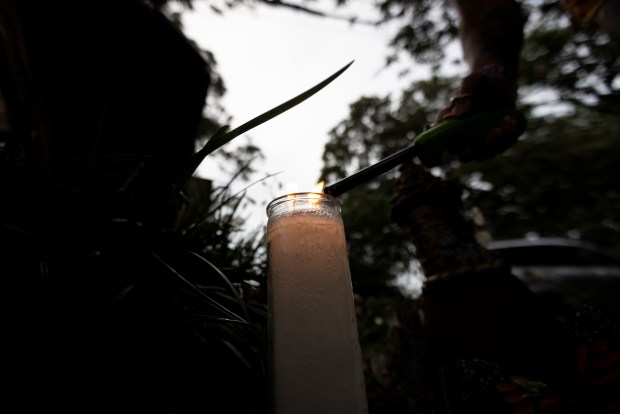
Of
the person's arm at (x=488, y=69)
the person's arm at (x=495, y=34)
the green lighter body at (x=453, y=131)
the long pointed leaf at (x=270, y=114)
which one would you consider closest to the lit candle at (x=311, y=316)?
the long pointed leaf at (x=270, y=114)

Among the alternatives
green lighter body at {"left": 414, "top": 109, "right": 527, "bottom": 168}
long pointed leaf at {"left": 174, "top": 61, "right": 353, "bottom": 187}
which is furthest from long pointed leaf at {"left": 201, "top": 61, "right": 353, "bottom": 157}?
green lighter body at {"left": 414, "top": 109, "right": 527, "bottom": 168}

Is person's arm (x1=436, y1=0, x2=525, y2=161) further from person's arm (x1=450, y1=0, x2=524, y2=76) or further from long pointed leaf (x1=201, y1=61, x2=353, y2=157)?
long pointed leaf (x1=201, y1=61, x2=353, y2=157)

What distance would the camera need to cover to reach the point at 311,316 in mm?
580

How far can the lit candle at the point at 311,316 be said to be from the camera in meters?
0.54

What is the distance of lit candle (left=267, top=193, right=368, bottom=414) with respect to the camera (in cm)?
54

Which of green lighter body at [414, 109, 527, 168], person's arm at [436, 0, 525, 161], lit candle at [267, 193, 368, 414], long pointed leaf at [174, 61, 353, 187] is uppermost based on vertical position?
person's arm at [436, 0, 525, 161]

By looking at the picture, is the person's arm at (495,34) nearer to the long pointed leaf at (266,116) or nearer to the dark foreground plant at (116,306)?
the long pointed leaf at (266,116)

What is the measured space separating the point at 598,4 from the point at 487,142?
4.33 feet

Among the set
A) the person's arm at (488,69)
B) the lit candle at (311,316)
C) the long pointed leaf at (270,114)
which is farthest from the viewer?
the person's arm at (488,69)

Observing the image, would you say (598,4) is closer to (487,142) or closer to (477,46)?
(477,46)

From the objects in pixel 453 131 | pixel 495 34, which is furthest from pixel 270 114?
pixel 495 34

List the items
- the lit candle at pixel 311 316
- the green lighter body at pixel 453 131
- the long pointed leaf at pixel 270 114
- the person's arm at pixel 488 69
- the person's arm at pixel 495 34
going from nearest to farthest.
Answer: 1. the lit candle at pixel 311 316
2. the long pointed leaf at pixel 270 114
3. the green lighter body at pixel 453 131
4. the person's arm at pixel 488 69
5. the person's arm at pixel 495 34

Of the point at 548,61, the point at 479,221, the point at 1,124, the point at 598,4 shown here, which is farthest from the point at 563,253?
the point at 1,124

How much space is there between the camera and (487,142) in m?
1.23
